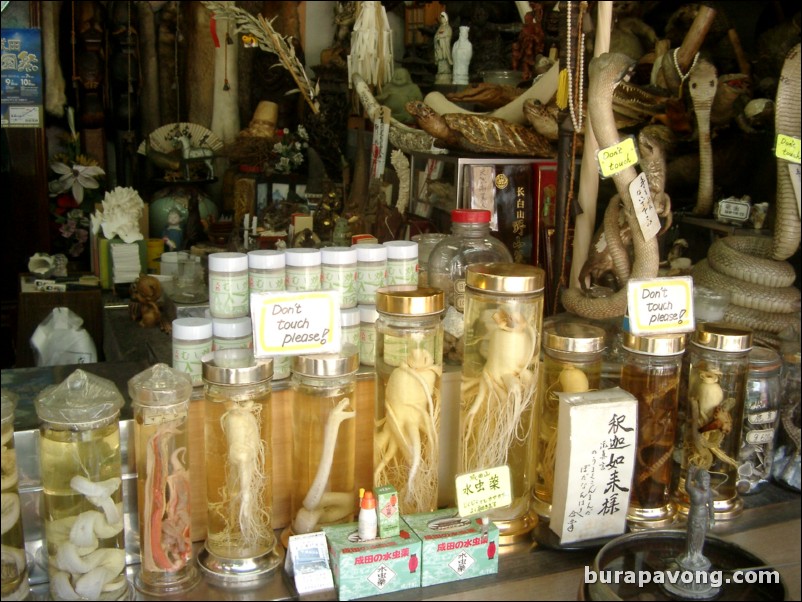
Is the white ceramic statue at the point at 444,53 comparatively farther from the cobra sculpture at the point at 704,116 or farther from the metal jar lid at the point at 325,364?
the metal jar lid at the point at 325,364

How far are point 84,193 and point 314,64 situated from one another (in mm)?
1543

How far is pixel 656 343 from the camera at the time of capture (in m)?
1.30

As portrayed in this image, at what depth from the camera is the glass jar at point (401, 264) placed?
137 cm

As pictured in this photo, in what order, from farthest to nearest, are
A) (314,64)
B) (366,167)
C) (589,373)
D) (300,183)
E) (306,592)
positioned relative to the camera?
(314,64), (300,183), (366,167), (589,373), (306,592)

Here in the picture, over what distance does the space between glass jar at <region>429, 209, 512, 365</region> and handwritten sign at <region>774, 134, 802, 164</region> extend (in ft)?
1.79

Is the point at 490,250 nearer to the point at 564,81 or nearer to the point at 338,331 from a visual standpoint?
the point at 564,81

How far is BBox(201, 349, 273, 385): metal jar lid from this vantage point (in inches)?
42.9

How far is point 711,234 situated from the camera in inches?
78.1

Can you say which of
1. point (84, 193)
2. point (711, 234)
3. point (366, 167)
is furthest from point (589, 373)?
point (84, 193)

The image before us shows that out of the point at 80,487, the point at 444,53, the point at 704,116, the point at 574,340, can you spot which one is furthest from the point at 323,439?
the point at 444,53

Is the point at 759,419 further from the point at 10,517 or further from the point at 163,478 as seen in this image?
the point at 10,517

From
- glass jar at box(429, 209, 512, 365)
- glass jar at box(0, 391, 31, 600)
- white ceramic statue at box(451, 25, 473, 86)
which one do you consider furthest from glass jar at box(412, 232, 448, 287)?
white ceramic statue at box(451, 25, 473, 86)

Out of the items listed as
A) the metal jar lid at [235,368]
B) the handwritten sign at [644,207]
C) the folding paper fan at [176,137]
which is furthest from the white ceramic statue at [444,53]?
the metal jar lid at [235,368]

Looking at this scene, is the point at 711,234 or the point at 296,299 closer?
the point at 296,299
